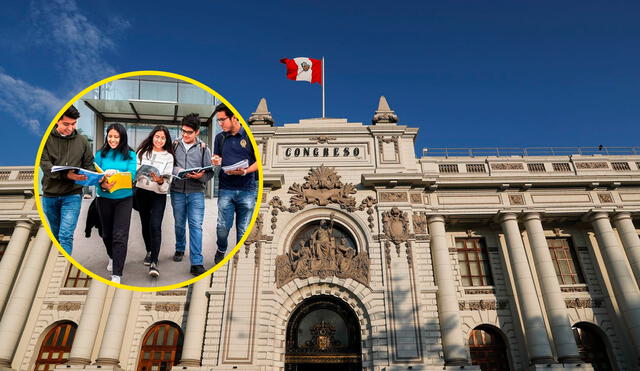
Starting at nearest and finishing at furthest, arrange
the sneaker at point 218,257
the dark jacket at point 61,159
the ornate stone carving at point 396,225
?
the dark jacket at point 61,159 < the sneaker at point 218,257 < the ornate stone carving at point 396,225

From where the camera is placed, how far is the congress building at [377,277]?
20.0m

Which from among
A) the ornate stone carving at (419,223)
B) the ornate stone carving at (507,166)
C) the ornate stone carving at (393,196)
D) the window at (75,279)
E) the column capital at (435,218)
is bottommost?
the window at (75,279)

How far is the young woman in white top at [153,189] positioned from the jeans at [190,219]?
223mm

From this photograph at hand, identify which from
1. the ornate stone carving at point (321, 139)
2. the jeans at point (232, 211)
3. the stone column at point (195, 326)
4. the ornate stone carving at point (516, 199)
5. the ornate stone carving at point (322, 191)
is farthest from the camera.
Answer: the ornate stone carving at point (321, 139)

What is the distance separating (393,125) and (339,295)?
10566 mm

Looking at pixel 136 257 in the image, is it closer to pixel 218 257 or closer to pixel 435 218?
pixel 218 257

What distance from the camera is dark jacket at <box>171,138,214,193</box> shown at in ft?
18.8

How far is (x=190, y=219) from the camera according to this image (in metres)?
5.92

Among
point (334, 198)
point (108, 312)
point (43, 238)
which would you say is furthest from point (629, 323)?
point (43, 238)

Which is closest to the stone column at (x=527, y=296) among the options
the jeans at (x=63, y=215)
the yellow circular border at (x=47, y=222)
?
the yellow circular border at (x=47, y=222)

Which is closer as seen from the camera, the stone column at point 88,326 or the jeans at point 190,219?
the jeans at point 190,219

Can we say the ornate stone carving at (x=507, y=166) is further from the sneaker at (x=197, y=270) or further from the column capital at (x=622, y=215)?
the sneaker at (x=197, y=270)

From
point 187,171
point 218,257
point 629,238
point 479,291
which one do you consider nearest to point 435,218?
point 479,291

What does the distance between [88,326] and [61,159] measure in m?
18.7
